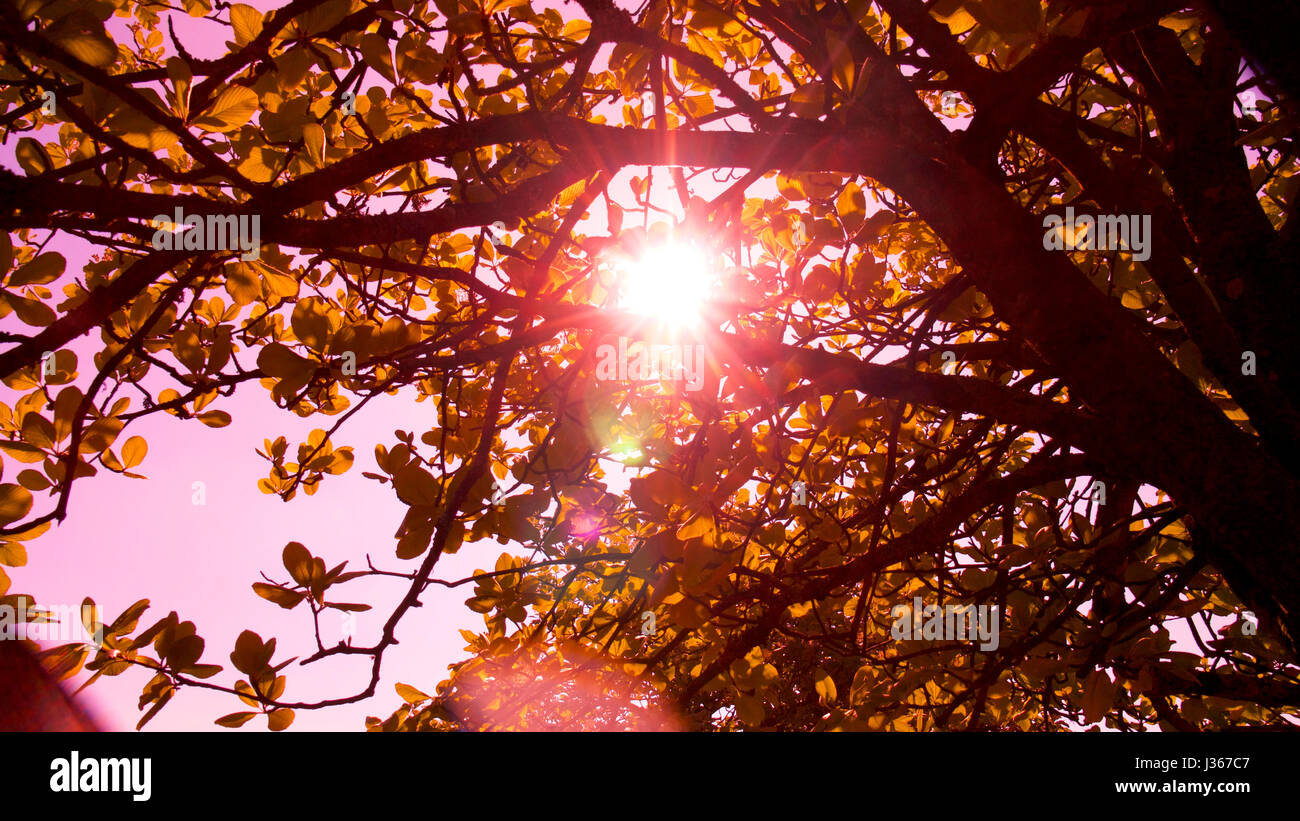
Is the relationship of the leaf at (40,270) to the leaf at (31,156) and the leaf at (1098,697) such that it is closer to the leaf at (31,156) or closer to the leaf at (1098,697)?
the leaf at (31,156)

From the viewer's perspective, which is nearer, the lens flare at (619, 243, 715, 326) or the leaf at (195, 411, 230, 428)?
the lens flare at (619, 243, 715, 326)

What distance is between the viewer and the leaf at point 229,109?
4.73 ft

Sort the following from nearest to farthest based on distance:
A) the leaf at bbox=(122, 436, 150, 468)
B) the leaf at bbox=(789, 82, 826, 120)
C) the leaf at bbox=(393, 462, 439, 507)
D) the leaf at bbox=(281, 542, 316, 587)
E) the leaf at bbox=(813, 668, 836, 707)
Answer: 1. the leaf at bbox=(281, 542, 316, 587)
2. the leaf at bbox=(789, 82, 826, 120)
3. the leaf at bbox=(393, 462, 439, 507)
4. the leaf at bbox=(122, 436, 150, 468)
5. the leaf at bbox=(813, 668, 836, 707)

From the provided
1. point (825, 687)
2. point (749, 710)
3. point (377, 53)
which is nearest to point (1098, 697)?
point (825, 687)

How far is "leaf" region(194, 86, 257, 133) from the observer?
56.7 inches

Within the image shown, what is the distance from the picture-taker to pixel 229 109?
57.0 inches

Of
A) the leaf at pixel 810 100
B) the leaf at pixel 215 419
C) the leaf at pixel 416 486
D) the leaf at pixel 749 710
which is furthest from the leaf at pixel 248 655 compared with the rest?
the leaf at pixel 810 100

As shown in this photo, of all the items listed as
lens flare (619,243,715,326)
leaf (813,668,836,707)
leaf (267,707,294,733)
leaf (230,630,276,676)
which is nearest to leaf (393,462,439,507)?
leaf (230,630,276,676)

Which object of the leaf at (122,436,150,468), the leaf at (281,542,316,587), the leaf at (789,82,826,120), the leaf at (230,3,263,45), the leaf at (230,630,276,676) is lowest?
the leaf at (230,630,276,676)

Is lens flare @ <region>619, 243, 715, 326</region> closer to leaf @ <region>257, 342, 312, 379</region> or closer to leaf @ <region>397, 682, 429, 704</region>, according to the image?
leaf @ <region>257, 342, 312, 379</region>

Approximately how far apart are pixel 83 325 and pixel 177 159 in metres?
1.40
